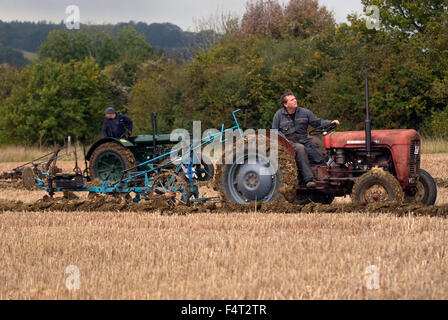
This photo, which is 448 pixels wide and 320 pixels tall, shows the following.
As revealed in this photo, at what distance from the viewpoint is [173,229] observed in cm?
800

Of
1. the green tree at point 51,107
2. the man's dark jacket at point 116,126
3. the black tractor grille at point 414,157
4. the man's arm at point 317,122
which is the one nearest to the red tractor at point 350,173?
the black tractor grille at point 414,157

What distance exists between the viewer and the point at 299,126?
9398mm

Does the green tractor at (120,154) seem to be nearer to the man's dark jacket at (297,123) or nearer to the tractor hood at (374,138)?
the man's dark jacket at (297,123)

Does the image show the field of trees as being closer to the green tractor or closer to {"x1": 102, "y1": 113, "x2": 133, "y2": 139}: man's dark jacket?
the green tractor

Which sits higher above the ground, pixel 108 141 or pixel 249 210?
pixel 108 141

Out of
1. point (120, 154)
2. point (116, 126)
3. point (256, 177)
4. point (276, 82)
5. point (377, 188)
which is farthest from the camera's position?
point (276, 82)

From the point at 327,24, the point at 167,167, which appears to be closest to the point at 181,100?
the point at 327,24

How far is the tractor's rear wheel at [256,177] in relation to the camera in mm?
9180

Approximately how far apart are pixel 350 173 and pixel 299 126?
38.5 inches

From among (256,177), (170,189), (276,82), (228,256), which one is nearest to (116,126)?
(170,189)

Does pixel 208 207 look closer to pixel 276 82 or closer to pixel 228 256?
pixel 228 256

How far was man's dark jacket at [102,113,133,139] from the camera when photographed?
12.4 m

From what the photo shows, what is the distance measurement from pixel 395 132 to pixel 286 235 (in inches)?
105
